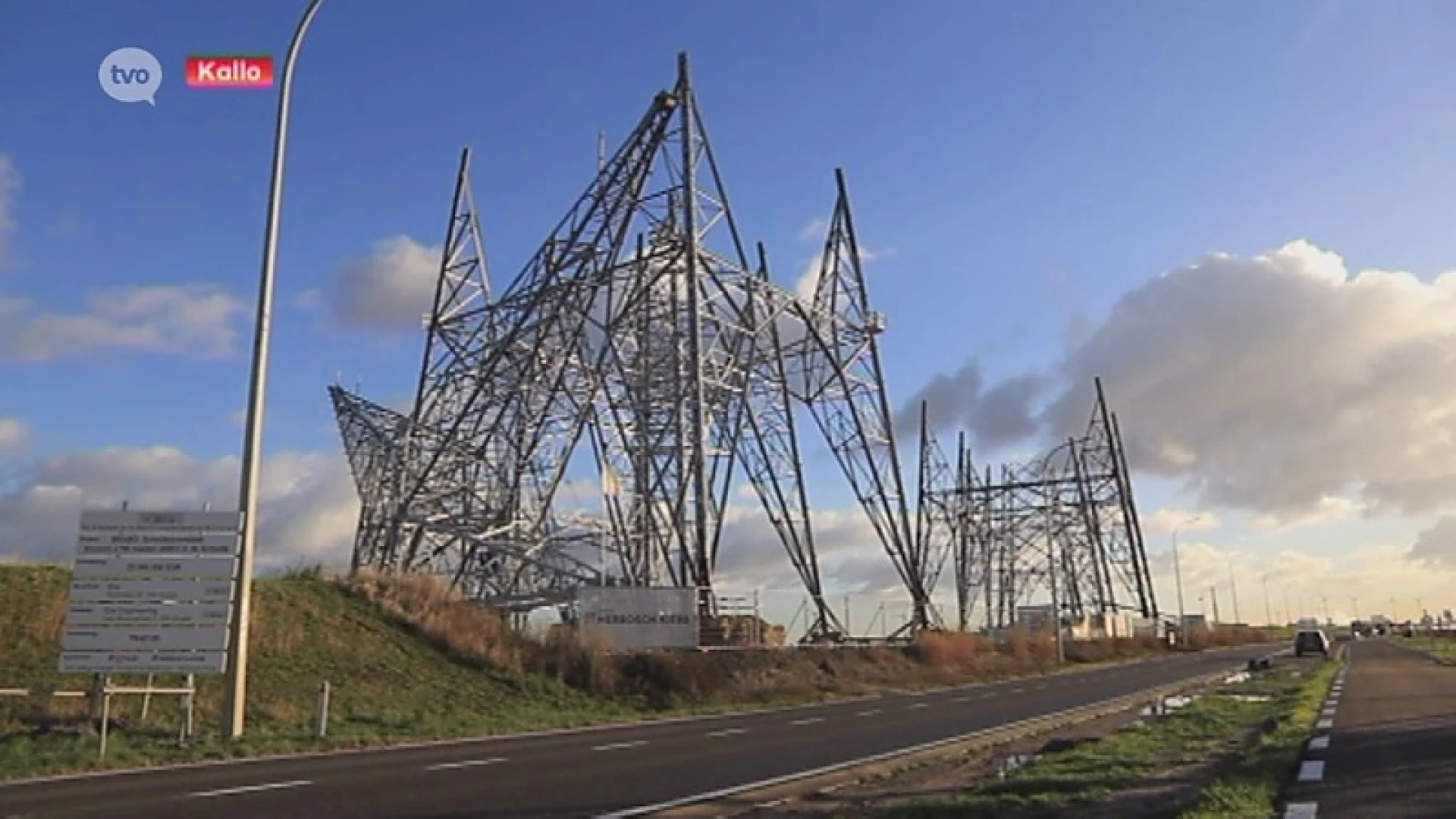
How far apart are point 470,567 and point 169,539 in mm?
25752

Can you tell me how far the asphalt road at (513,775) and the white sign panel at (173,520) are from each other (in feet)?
13.7

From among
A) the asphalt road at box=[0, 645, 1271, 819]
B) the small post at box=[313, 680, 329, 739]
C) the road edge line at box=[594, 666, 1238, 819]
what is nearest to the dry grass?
the asphalt road at box=[0, 645, 1271, 819]

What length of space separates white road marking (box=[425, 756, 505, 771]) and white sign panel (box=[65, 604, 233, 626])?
487 centimetres

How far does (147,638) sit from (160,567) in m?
1.12

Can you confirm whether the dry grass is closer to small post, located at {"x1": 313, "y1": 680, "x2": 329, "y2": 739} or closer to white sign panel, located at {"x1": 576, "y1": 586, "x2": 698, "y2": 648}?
white sign panel, located at {"x1": 576, "y1": 586, "x2": 698, "y2": 648}

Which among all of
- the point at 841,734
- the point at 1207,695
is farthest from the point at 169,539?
the point at 1207,695

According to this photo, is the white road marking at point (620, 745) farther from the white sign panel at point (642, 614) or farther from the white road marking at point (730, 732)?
the white sign panel at point (642, 614)

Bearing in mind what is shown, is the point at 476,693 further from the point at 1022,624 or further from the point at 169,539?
the point at 1022,624

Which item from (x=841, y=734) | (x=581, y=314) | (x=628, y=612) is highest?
(x=581, y=314)

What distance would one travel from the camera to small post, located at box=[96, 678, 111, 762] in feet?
51.8

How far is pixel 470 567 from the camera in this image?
143ft

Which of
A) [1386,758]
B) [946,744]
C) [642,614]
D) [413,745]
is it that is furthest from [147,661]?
[1386,758]

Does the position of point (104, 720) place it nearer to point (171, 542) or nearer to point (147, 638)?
point (147, 638)

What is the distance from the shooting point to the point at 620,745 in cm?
1834
